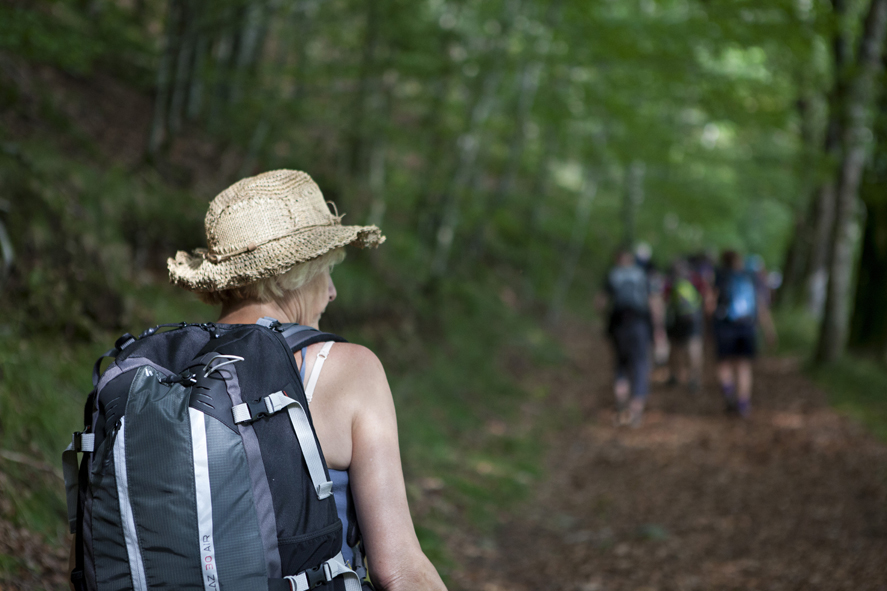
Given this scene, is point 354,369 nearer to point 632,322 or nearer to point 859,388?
point 632,322

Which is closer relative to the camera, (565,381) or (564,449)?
(564,449)

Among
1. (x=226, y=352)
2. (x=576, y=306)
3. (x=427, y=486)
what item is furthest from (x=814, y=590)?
(x=576, y=306)

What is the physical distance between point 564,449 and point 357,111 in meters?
6.00

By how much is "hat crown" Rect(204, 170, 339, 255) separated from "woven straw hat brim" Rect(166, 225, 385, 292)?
3 cm

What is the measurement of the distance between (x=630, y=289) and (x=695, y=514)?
3.67 m

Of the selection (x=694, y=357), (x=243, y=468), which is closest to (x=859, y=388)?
(x=694, y=357)

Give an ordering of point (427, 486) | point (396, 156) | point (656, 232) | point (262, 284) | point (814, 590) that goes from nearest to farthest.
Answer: point (262, 284), point (814, 590), point (427, 486), point (396, 156), point (656, 232)

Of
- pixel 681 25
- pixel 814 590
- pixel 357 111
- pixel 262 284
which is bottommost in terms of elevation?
pixel 814 590

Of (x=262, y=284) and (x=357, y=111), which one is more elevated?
(x=357, y=111)

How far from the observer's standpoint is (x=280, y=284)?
1935 millimetres

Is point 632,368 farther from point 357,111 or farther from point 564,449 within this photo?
point 357,111

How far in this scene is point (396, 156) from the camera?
1680 centimetres

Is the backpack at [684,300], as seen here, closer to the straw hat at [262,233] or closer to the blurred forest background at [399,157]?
the blurred forest background at [399,157]

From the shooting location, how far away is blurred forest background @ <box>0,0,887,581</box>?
5.00 metres
